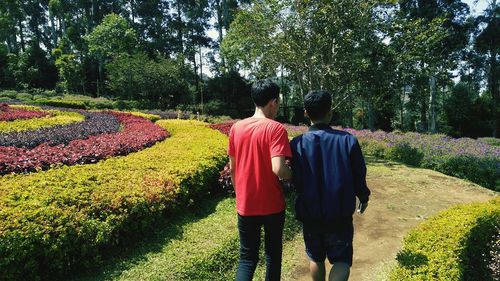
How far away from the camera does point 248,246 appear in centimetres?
285

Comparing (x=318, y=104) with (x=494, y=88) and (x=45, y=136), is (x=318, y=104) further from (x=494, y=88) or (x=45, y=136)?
(x=494, y=88)

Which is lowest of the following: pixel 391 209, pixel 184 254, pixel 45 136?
pixel 391 209

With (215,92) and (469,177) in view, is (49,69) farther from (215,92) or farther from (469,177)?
(469,177)

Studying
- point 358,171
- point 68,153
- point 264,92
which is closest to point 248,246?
point 358,171

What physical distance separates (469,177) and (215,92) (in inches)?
928

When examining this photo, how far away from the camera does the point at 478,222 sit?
13.3ft

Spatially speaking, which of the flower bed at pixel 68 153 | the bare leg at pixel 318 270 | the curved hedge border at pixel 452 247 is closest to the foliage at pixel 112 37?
the flower bed at pixel 68 153

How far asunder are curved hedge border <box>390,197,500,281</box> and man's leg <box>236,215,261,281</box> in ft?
4.35

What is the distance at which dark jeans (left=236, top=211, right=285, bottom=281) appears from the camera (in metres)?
2.80

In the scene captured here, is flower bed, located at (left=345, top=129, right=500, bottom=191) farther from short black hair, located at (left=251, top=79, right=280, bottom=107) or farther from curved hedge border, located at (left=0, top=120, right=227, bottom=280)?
short black hair, located at (left=251, top=79, right=280, bottom=107)

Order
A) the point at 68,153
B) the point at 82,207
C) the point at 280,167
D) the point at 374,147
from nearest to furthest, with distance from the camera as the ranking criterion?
the point at 280,167 → the point at 82,207 → the point at 68,153 → the point at 374,147

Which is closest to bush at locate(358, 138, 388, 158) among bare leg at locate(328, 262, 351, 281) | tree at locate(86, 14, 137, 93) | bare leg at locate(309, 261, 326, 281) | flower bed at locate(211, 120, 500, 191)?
flower bed at locate(211, 120, 500, 191)

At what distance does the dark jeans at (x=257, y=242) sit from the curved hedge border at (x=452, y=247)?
1.16 m

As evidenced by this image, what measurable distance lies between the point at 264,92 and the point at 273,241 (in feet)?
3.80
